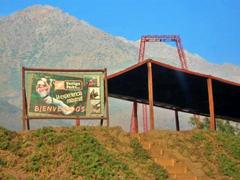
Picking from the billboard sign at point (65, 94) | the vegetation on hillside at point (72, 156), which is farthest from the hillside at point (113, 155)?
the billboard sign at point (65, 94)

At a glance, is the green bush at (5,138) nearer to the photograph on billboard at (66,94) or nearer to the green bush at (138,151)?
the photograph on billboard at (66,94)

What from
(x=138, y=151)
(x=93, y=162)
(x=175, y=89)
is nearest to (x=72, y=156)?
(x=93, y=162)

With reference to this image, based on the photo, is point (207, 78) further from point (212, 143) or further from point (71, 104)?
point (71, 104)

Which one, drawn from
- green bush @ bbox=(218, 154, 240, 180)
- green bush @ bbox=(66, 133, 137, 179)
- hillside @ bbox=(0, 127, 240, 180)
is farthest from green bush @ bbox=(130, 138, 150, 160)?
green bush @ bbox=(218, 154, 240, 180)

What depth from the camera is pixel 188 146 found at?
2538 cm

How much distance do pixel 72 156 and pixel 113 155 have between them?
198 cm

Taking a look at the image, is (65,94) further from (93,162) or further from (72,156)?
(93,162)

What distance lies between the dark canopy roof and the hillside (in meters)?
6.33

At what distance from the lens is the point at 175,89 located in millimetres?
37656

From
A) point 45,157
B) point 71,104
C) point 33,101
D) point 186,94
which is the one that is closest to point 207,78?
point 186,94

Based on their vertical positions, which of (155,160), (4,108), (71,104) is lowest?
(155,160)

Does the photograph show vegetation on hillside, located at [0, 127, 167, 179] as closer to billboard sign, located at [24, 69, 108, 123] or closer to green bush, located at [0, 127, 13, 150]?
green bush, located at [0, 127, 13, 150]

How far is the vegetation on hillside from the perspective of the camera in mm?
19484

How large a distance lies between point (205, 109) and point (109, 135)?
22.1 metres
